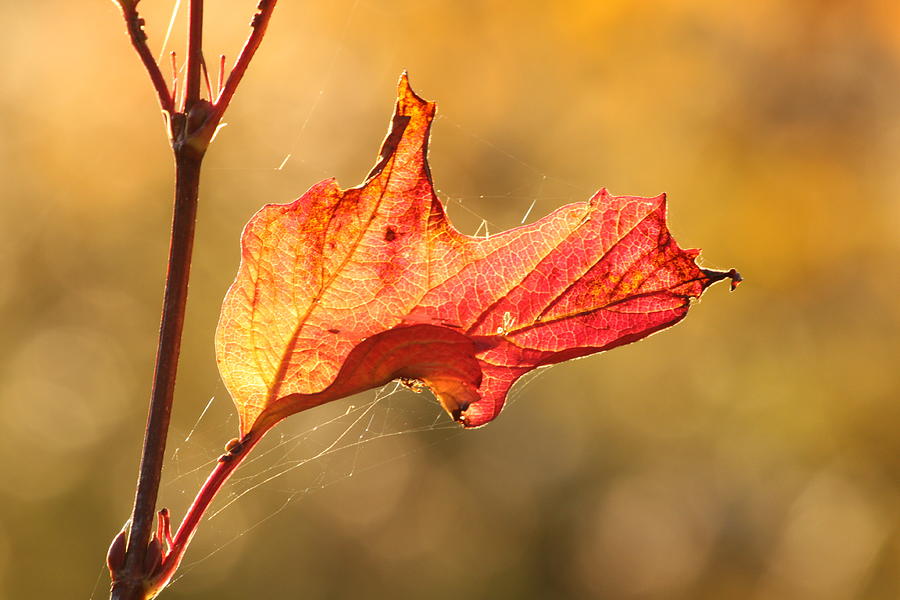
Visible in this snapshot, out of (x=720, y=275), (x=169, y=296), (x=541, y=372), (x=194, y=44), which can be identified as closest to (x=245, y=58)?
(x=194, y=44)

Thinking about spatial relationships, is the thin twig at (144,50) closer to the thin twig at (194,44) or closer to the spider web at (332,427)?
the thin twig at (194,44)

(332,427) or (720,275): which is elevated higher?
(332,427)

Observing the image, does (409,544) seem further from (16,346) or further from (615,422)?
(16,346)

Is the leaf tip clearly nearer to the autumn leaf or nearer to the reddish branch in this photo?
the autumn leaf

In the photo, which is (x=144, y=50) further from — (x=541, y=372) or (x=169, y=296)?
(x=541, y=372)

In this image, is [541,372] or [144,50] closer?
[144,50]

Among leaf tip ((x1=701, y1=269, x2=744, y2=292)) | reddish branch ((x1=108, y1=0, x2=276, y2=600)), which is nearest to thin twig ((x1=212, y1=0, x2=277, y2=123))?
reddish branch ((x1=108, y1=0, x2=276, y2=600))
